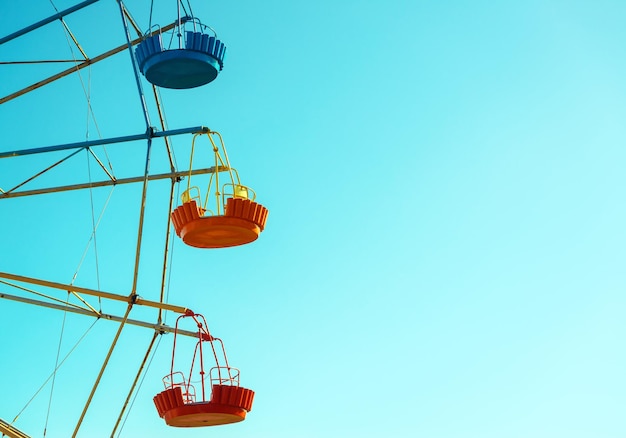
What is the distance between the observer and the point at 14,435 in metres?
22.1

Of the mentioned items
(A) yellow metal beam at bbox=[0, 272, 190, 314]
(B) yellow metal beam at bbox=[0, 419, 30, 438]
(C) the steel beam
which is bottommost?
(B) yellow metal beam at bbox=[0, 419, 30, 438]

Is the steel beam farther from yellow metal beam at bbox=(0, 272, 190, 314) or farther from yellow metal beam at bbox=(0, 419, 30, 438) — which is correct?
yellow metal beam at bbox=(0, 419, 30, 438)

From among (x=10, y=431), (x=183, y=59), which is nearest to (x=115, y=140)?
(x=183, y=59)

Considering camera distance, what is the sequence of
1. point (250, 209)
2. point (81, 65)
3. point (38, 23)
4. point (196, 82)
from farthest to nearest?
point (81, 65) < point (38, 23) < point (196, 82) < point (250, 209)

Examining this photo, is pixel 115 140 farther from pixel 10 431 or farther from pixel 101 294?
pixel 10 431

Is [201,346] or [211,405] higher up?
[201,346]

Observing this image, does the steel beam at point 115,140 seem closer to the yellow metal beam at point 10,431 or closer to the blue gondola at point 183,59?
the blue gondola at point 183,59

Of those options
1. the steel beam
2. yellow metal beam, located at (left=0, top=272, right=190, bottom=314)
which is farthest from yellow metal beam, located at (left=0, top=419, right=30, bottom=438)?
the steel beam

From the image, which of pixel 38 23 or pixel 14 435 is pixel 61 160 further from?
pixel 14 435

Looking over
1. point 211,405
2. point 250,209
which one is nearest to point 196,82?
point 250,209

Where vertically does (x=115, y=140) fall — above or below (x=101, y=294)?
above

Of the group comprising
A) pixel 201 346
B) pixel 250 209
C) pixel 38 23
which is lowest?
pixel 201 346

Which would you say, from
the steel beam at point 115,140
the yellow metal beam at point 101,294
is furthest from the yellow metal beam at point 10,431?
the steel beam at point 115,140

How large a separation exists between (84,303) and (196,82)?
5690mm
